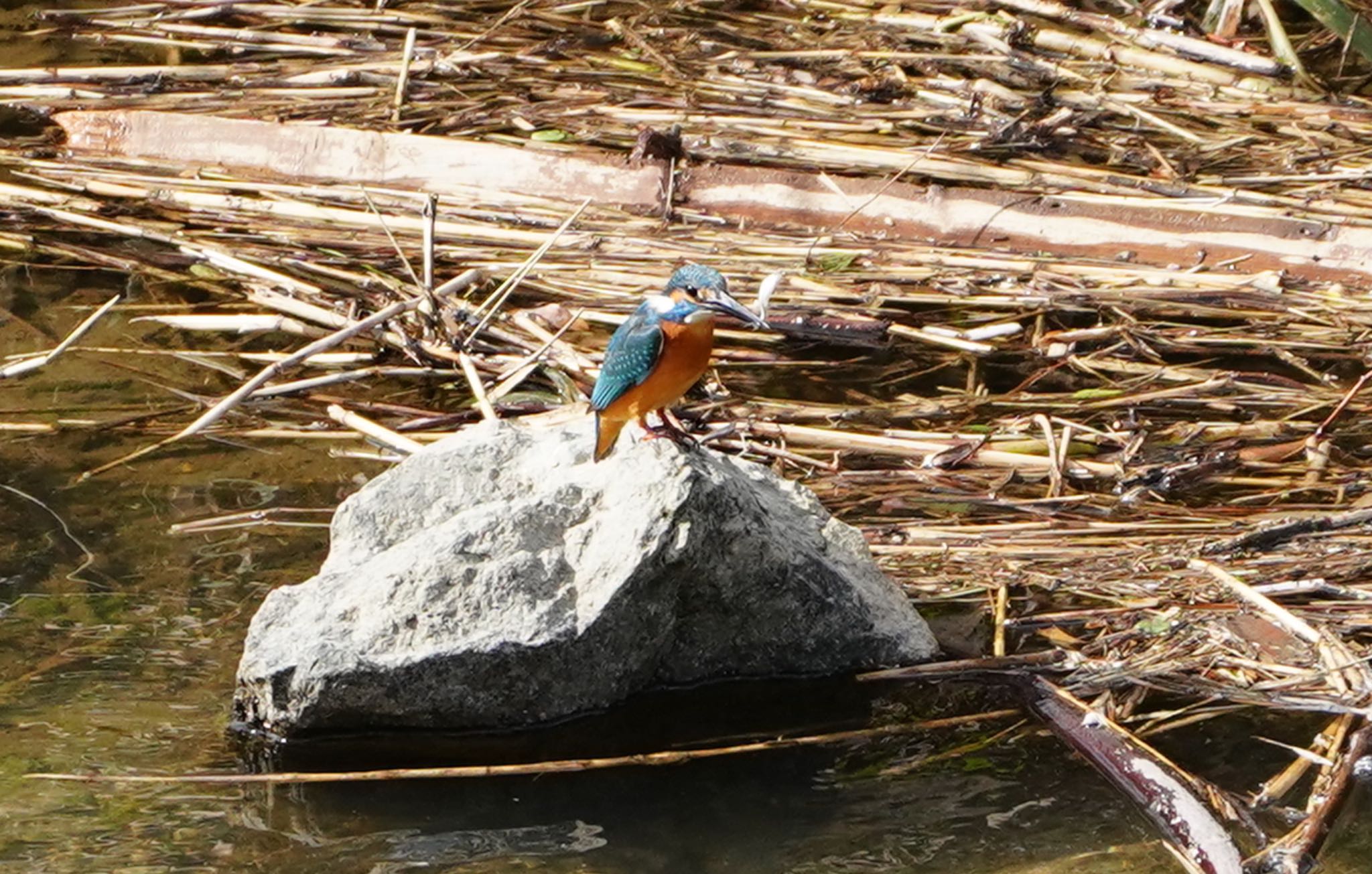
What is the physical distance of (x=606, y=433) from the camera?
415 cm

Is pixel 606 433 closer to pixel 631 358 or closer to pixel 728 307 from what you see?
pixel 631 358

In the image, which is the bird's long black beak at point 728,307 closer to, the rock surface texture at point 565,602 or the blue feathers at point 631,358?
the blue feathers at point 631,358

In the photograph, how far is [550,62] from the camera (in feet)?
24.7

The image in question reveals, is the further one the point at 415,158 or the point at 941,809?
the point at 415,158

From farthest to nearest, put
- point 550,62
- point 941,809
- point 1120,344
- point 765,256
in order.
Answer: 1. point 550,62
2. point 765,256
3. point 1120,344
4. point 941,809

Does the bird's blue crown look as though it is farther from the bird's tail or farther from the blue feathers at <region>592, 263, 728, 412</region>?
the bird's tail

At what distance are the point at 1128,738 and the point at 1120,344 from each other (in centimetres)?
208

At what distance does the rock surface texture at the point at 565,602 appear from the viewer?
382 centimetres

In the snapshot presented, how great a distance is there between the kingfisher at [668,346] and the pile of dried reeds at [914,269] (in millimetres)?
855

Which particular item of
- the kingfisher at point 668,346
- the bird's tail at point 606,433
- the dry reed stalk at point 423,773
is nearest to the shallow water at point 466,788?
the dry reed stalk at point 423,773

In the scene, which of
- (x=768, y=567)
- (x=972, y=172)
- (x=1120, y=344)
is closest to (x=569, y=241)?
(x=972, y=172)

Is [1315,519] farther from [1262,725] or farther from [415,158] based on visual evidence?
[415,158]

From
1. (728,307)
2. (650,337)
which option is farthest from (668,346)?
(728,307)

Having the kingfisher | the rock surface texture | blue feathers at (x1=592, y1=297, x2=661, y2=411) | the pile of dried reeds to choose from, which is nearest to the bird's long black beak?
the kingfisher
